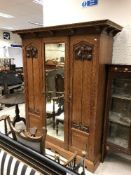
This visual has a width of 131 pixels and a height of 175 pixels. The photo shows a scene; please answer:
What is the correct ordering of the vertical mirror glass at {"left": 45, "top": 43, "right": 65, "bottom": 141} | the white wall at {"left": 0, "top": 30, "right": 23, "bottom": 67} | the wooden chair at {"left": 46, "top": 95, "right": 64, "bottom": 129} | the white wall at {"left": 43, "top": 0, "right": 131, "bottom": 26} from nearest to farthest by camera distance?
1. the white wall at {"left": 43, "top": 0, "right": 131, "bottom": 26}
2. the vertical mirror glass at {"left": 45, "top": 43, "right": 65, "bottom": 141}
3. the wooden chair at {"left": 46, "top": 95, "right": 64, "bottom": 129}
4. the white wall at {"left": 0, "top": 30, "right": 23, "bottom": 67}

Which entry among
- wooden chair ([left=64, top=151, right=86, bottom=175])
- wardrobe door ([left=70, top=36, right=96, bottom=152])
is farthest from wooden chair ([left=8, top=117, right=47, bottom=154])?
wardrobe door ([left=70, top=36, right=96, bottom=152])

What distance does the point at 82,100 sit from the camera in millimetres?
2471

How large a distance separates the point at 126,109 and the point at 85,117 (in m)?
0.67

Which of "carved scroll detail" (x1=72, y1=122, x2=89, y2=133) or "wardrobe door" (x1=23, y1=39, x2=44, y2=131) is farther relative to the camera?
"wardrobe door" (x1=23, y1=39, x2=44, y2=131)

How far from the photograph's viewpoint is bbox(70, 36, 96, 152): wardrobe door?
231 centimetres

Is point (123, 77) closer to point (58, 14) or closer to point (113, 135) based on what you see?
point (113, 135)

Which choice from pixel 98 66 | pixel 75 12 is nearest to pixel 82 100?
pixel 98 66

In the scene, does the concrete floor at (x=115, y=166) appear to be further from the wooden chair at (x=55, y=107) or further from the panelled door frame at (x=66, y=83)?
the wooden chair at (x=55, y=107)

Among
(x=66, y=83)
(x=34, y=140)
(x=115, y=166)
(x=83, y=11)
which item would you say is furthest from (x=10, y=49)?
(x=34, y=140)

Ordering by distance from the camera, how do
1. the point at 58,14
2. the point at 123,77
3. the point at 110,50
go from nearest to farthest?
the point at 123,77
the point at 110,50
the point at 58,14

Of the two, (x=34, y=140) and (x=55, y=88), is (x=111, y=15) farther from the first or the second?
(x=34, y=140)

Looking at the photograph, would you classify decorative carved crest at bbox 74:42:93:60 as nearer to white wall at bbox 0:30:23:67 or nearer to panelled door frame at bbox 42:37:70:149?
panelled door frame at bbox 42:37:70:149

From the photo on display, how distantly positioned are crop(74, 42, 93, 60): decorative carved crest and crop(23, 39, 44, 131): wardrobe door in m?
0.71

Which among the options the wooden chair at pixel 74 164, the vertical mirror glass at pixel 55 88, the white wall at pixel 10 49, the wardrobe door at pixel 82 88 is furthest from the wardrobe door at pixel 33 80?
the white wall at pixel 10 49
